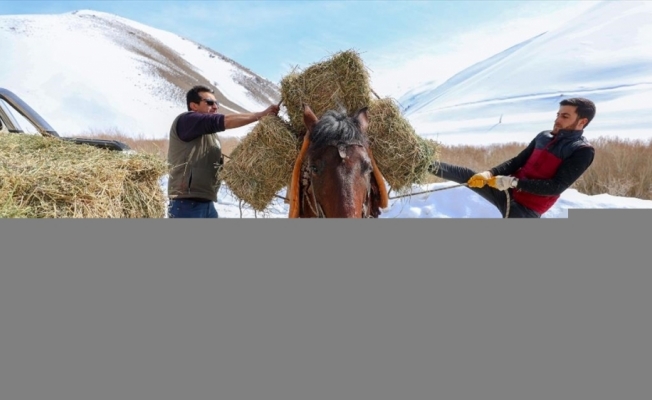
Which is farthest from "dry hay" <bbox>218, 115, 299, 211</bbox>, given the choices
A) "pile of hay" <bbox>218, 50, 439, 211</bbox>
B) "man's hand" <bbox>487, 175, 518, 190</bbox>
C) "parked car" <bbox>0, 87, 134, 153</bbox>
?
"parked car" <bbox>0, 87, 134, 153</bbox>

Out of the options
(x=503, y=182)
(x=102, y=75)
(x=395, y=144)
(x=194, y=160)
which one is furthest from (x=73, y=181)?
(x=102, y=75)

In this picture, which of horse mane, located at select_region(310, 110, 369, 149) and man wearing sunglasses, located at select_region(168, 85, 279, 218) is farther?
man wearing sunglasses, located at select_region(168, 85, 279, 218)

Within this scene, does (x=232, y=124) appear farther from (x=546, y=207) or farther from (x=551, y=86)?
(x=551, y=86)

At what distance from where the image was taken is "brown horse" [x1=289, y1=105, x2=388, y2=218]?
→ 3.10 m

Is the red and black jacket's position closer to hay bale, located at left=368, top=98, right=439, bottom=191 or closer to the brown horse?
hay bale, located at left=368, top=98, right=439, bottom=191

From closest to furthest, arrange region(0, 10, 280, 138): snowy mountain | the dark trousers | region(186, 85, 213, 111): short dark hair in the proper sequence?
the dark trousers < region(186, 85, 213, 111): short dark hair < region(0, 10, 280, 138): snowy mountain

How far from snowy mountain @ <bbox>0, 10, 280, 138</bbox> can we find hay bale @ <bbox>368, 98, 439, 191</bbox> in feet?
157

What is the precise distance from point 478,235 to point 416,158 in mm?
2874

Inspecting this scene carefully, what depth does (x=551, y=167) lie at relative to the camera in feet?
12.1

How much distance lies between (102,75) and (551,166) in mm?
86893

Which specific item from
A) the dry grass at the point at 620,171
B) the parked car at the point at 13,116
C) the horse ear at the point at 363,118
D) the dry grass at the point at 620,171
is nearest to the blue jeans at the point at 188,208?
the horse ear at the point at 363,118

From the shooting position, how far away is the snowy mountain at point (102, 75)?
64.0 m

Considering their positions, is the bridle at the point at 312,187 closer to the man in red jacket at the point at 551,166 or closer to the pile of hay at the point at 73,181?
the man in red jacket at the point at 551,166

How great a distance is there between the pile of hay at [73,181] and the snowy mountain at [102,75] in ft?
155
